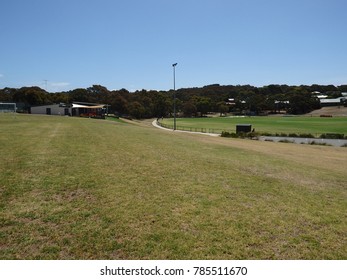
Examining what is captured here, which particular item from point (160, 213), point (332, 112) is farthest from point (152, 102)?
point (160, 213)

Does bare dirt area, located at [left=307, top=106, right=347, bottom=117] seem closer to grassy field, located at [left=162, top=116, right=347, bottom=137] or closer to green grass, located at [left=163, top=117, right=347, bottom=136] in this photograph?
grassy field, located at [left=162, top=116, right=347, bottom=137]

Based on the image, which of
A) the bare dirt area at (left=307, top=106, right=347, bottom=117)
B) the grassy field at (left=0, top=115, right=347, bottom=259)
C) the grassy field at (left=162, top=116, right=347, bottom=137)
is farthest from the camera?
the bare dirt area at (left=307, top=106, right=347, bottom=117)

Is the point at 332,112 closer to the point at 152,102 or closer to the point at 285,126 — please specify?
the point at 285,126

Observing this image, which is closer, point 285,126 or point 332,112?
point 285,126

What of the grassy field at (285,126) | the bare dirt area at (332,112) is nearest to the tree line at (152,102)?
the bare dirt area at (332,112)

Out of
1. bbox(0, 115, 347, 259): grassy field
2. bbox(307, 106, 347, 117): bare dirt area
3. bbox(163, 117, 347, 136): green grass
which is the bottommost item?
bbox(163, 117, 347, 136): green grass

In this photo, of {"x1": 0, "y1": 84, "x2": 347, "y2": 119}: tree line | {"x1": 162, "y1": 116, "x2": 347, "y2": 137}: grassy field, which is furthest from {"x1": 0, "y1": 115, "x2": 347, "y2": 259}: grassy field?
{"x1": 0, "y1": 84, "x2": 347, "y2": 119}: tree line

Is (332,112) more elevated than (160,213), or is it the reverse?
(332,112)

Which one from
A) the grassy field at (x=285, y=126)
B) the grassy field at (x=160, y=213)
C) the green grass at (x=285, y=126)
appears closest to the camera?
the grassy field at (x=160, y=213)

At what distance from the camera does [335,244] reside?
590cm

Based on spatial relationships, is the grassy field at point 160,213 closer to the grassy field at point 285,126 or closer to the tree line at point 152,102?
the grassy field at point 285,126

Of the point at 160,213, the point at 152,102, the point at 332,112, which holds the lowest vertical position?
the point at 160,213

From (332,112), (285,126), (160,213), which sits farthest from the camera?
(332,112)

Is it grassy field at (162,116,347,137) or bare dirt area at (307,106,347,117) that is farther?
bare dirt area at (307,106,347,117)
